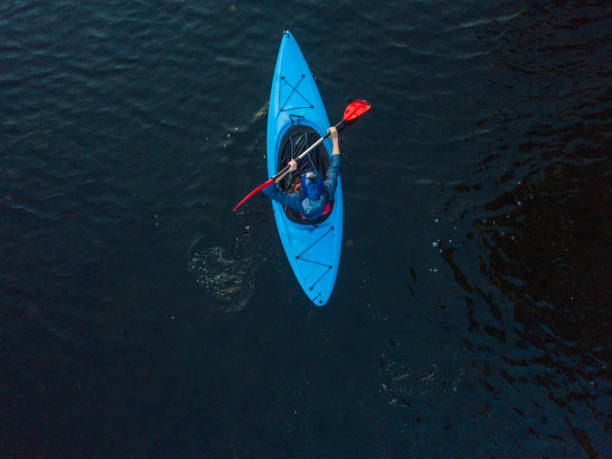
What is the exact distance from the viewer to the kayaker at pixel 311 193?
6.61 m

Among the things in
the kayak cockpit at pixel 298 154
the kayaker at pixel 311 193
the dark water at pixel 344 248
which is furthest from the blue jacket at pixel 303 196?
the dark water at pixel 344 248

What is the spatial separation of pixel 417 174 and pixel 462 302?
256 centimetres

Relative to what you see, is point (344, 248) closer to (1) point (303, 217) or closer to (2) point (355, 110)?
(1) point (303, 217)

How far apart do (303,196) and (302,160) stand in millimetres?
1231

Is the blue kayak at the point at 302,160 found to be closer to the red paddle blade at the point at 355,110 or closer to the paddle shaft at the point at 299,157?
the paddle shaft at the point at 299,157

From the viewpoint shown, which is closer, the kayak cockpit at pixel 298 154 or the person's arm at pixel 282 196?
the person's arm at pixel 282 196

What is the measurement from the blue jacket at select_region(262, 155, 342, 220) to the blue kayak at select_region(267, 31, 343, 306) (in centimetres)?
24

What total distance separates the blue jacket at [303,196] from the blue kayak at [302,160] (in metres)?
0.24

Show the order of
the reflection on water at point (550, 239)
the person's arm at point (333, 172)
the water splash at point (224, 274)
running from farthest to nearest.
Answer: the water splash at point (224, 274), the person's arm at point (333, 172), the reflection on water at point (550, 239)

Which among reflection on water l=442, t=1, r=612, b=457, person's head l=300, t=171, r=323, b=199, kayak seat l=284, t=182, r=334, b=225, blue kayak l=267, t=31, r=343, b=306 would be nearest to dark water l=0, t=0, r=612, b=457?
reflection on water l=442, t=1, r=612, b=457

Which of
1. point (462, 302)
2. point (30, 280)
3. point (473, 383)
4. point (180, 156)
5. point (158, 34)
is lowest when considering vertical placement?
point (473, 383)

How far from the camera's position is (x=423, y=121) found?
8445mm

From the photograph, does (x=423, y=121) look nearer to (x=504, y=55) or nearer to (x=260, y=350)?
(x=504, y=55)

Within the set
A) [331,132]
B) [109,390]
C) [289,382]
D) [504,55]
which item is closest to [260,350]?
[289,382]
